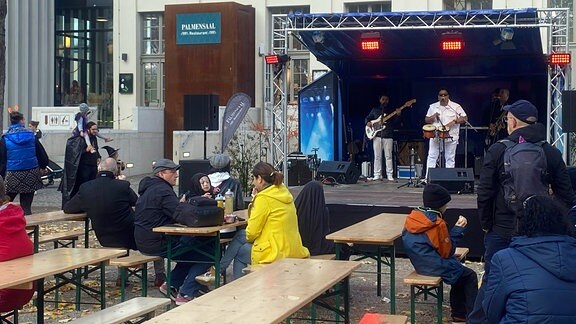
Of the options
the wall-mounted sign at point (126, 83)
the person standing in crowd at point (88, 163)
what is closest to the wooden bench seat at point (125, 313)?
the person standing in crowd at point (88, 163)

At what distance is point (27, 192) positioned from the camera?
12906mm

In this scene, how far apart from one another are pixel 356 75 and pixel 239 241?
10.5 metres

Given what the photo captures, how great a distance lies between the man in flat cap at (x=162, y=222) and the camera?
8148 mm

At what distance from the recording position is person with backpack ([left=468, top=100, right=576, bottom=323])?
6.12m

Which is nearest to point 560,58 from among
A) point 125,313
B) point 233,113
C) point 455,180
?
point 455,180

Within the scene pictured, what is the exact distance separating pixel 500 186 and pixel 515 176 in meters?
0.21

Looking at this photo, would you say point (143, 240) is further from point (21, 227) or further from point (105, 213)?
point (21, 227)

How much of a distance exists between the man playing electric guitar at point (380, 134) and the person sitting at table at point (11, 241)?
1126 centimetres

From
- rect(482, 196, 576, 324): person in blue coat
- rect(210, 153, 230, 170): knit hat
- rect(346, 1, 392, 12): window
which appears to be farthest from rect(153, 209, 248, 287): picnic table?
rect(346, 1, 392, 12): window

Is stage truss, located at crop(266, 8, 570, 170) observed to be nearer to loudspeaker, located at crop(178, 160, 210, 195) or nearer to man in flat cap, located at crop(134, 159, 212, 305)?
loudspeaker, located at crop(178, 160, 210, 195)

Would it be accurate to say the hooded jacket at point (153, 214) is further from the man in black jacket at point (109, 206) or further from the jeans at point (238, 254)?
the jeans at point (238, 254)

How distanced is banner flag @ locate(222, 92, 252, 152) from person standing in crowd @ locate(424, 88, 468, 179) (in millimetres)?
3162

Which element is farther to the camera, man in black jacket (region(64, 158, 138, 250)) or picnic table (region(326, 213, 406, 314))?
man in black jacket (region(64, 158, 138, 250))

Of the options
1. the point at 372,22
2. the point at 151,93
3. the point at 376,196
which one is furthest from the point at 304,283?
the point at 151,93
